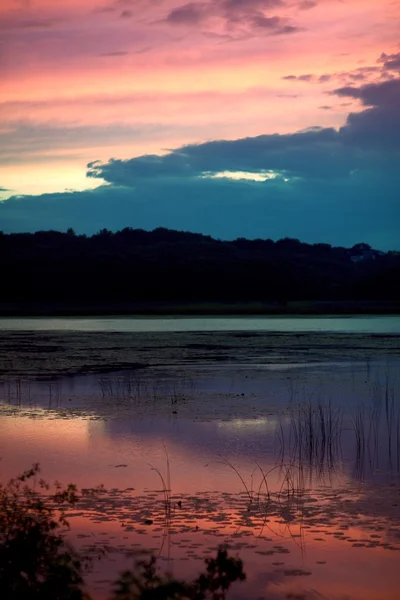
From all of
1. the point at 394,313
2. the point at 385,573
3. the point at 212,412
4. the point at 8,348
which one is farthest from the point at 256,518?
the point at 394,313

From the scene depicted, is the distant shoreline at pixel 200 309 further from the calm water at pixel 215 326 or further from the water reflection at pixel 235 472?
the water reflection at pixel 235 472

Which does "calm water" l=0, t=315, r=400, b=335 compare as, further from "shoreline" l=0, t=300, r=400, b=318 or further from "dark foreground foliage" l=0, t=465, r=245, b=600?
"dark foreground foliage" l=0, t=465, r=245, b=600

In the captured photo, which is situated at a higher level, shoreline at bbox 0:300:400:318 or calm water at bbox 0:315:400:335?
shoreline at bbox 0:300:400:318

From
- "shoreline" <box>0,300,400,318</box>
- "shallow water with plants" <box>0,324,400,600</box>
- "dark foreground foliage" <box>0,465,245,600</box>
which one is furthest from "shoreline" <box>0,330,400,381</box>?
"shoreline" <box>0,300,400,318</box>

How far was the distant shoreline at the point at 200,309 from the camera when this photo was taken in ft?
344

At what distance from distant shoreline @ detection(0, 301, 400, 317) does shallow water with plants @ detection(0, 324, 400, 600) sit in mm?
75361

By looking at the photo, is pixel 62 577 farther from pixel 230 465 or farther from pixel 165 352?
pixel 165 352

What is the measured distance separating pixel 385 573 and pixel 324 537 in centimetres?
113

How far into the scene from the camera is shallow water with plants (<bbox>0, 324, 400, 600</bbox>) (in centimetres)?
895

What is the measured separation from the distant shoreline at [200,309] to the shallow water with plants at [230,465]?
7536cm

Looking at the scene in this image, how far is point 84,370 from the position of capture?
97.7ft

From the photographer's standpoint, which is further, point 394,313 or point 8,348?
point 394,313

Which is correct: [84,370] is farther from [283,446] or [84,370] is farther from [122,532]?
[122,532]

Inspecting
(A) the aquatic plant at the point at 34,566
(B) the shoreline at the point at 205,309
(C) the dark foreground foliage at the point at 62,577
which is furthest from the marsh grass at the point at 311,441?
(B) the shoreline at the point at 205,309
